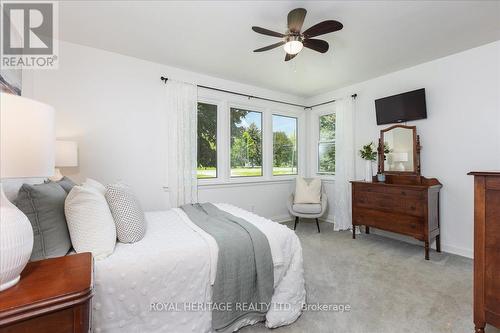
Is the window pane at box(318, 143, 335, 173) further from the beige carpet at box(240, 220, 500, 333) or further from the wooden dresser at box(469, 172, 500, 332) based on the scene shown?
the wooden dresser at box(469, 172, 500, 332)

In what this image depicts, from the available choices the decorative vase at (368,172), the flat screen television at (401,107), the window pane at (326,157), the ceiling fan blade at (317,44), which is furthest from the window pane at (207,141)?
the flat screen television at (401,107)

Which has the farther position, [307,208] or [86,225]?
[307,208]

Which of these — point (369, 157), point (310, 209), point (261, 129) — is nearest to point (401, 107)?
point (369, 157)

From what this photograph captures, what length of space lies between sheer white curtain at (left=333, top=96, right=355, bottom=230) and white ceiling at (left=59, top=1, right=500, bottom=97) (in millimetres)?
749

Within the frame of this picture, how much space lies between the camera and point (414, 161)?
3.34 metres

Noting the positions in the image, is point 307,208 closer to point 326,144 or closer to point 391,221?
point 391,221

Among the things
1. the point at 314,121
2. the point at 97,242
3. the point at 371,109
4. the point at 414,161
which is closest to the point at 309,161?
the point at 314,121

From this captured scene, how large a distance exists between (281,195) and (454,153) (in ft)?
8.82

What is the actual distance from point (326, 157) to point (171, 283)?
3933mm

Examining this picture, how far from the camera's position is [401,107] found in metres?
3.42

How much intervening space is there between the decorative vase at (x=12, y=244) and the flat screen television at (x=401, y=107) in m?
4.11

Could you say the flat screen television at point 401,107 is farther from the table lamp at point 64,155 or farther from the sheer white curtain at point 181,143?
the table lamp at point 64,155

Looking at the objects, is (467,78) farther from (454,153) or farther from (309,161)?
(309,161)

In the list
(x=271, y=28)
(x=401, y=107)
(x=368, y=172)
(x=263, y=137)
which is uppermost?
(x=271, y=28)
